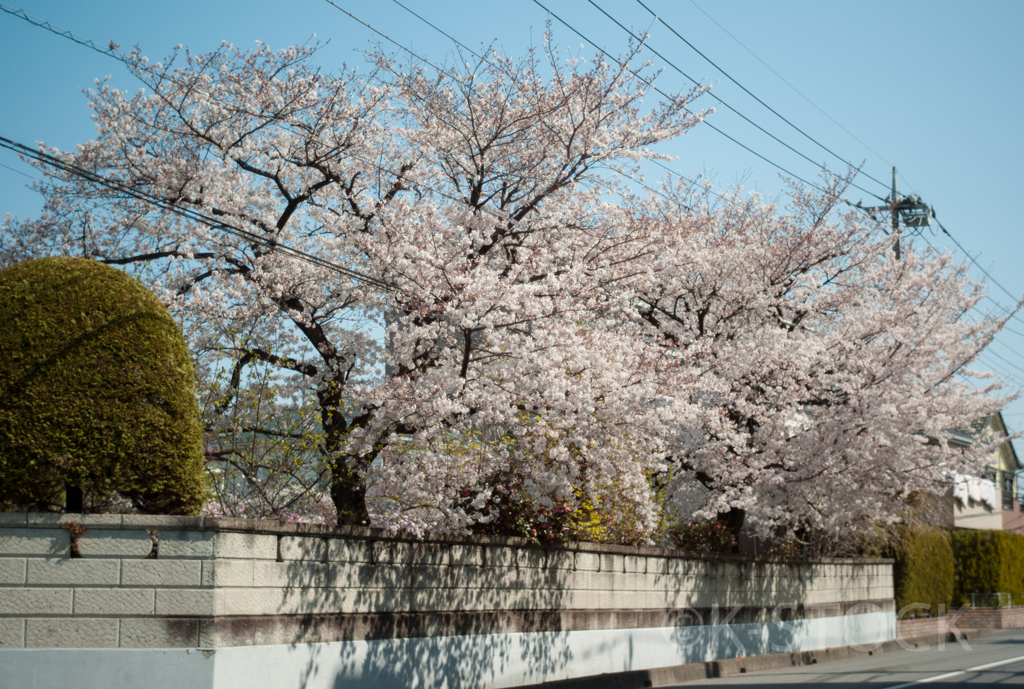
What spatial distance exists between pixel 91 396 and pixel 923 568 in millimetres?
22688

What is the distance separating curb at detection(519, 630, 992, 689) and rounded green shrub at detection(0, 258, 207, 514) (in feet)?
18.9

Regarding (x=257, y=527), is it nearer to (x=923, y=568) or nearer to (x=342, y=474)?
(x=342, y=474)

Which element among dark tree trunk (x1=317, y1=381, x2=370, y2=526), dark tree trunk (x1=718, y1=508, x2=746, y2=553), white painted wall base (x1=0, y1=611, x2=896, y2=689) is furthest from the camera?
dark tree trunk (x1=718, y1=508, x2=746, y2=553)

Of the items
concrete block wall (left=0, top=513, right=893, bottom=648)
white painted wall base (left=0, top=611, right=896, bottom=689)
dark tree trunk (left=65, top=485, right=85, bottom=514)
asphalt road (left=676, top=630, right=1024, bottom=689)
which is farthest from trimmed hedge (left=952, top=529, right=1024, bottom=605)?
dark tree trunk (left=65, top=485, right=85, bottom=514)

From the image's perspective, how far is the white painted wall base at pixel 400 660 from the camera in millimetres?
7273

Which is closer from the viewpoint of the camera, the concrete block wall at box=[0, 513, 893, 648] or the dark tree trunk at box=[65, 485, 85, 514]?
the concrete block wall at box=[0, 513, 893, 648]

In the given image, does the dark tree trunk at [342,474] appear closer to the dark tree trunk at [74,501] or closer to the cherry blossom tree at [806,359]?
the dark tree trunk at [74,501]

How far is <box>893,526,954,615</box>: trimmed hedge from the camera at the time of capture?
22734 mm

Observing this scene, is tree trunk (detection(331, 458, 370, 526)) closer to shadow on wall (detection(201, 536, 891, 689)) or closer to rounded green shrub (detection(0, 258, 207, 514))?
shadow on wall (detection(201, 536, 891, 689))

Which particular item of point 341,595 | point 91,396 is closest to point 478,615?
point 341,595

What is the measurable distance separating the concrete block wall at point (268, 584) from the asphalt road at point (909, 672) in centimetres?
301

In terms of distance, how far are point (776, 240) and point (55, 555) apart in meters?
14.7

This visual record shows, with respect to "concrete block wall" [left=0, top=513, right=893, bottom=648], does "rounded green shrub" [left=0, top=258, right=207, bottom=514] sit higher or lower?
higher

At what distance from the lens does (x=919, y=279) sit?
18469 mm
